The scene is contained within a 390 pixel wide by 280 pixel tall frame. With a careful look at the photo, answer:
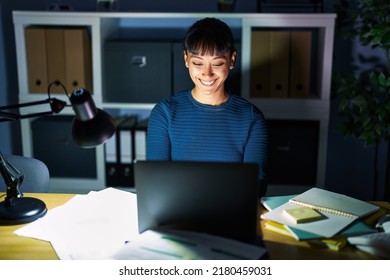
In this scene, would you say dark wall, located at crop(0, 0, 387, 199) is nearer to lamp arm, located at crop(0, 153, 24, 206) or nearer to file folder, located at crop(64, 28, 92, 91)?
file folder, located at crop(64, 28, 92, 91)

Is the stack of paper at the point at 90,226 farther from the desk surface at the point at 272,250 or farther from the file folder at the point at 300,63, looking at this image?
the file folder at the point at 300,63

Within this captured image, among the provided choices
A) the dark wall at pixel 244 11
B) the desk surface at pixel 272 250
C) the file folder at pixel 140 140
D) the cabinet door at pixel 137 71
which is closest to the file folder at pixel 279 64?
the dark wall at pixel 244 11

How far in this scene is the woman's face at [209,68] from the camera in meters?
1.62

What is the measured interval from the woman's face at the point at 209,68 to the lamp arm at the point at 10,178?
0.62 m

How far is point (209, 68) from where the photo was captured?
1.62 m

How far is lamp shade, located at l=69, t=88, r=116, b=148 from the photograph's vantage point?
1.16 meters

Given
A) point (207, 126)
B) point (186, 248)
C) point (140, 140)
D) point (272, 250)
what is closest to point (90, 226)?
point (186, 248)

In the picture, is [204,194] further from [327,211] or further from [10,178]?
[10,178]

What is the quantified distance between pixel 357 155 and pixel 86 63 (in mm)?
1559

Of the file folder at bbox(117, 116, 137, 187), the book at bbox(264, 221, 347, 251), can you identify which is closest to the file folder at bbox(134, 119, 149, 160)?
the file folder at bbox(117, 116, 137, 187)

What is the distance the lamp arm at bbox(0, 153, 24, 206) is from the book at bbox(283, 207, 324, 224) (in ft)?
2.31

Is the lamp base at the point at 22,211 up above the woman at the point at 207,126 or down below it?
below

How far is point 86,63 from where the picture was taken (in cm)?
260

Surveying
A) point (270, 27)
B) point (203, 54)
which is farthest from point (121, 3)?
Answer: point (203, 54)
